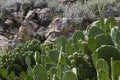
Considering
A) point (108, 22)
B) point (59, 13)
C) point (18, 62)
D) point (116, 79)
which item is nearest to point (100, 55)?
point (116, 79)

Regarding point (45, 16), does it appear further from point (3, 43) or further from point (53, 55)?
point (53, 55)

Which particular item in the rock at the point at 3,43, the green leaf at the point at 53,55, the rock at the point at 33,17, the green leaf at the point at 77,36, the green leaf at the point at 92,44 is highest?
the green leaf at the point at 92,44

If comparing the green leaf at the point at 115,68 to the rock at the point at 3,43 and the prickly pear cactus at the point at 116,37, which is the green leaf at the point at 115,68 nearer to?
the prickly pear cactus at the point at 116,37

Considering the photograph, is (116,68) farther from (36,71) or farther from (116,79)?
(36,71)

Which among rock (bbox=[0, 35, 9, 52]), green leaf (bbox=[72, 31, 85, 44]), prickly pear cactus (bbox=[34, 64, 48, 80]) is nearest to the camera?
prickly pear cactus (bbox=[34, 64, 48, 80])

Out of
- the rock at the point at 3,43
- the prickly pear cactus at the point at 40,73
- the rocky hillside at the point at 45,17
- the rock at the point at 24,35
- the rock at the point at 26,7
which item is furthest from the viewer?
the rock at the point at 26,7

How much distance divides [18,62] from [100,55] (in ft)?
8.02

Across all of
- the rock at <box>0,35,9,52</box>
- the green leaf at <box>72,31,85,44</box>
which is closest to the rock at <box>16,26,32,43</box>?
the rock at <box>0,35,9,52</box>

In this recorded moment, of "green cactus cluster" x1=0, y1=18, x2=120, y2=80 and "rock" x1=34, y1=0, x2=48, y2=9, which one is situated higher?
"green cactus cluster" x1=0, y1=18, x2=120, y2=80

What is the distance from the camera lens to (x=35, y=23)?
30.3 ft

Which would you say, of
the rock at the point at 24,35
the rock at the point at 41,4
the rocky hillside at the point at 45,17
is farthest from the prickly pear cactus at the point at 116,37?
the rock at the point at 41,4

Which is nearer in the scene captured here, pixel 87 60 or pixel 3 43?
pixel 87 60

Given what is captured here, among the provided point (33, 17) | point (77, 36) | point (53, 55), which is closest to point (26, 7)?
point (33, 17)

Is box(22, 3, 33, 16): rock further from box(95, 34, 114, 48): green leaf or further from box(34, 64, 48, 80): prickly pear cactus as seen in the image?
box(34, 64, 48, 80): prickly pear cactus
